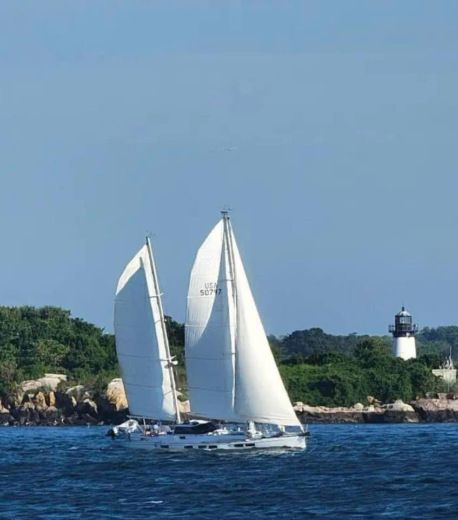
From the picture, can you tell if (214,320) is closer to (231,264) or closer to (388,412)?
(231,264)

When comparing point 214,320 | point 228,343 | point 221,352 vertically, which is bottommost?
point 221,352

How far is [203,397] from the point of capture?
74.9 m

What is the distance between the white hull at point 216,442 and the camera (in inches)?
2931

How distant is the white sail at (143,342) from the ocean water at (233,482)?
7.03ft

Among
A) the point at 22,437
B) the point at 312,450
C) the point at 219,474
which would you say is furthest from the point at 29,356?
the point at 219,474

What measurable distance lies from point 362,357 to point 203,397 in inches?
2679

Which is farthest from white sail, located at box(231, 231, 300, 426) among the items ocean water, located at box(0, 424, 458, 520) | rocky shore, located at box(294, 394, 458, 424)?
rocky shore, located at box(294, 394, 458, 424)

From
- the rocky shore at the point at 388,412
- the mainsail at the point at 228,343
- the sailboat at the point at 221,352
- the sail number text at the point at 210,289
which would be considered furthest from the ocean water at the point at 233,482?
the rocky shore at the point at 388,412

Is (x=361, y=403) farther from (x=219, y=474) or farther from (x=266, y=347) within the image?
(x=219, y=474)

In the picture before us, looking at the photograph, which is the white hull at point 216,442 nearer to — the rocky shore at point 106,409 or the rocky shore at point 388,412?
the rocky shore at point 106,409

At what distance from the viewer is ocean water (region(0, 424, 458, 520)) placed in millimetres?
54531

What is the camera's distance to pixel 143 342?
77.2 meters

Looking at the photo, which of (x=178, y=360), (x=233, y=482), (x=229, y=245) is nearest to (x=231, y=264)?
(x=229, y=245)

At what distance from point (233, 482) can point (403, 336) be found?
8386cm
